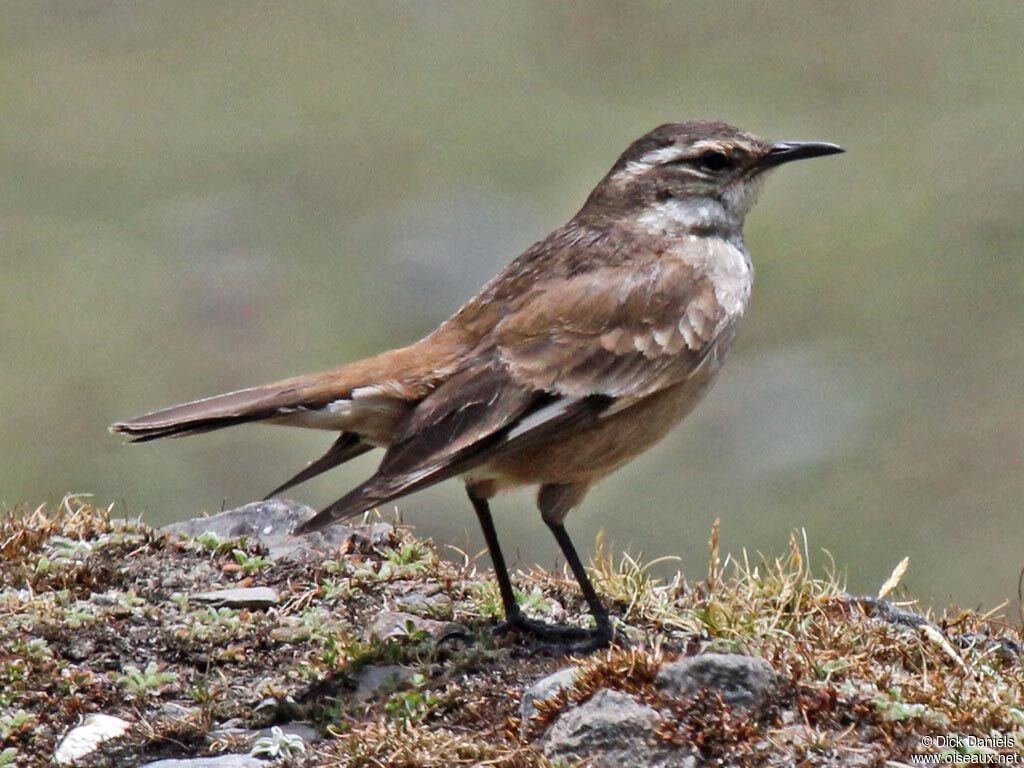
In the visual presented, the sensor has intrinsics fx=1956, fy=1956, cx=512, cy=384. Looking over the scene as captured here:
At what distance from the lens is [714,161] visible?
9.95 metres

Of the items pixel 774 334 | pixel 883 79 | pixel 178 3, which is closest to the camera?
pixel 774 334

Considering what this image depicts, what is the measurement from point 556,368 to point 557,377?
0.05 meters

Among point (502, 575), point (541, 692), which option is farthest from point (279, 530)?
point (541, 692)

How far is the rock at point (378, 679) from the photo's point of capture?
318 inches

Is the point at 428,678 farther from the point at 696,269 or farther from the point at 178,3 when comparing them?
the point at 178,3

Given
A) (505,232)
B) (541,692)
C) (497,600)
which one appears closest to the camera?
(541,692)

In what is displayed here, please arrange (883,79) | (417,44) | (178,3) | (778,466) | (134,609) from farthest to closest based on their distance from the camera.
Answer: (178,3) < (417,44) < (883,79) < (778,466) < (134,609)

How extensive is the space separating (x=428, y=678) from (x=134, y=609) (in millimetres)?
1568

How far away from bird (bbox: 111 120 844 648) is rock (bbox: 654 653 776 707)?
3.72ft

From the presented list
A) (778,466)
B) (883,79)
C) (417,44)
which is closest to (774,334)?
(778,466)

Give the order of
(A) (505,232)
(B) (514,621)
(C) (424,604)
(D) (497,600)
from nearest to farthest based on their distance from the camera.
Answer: (B) (514,621) < (C) (424,604) < (D) (497,600) < (A) (505,232)

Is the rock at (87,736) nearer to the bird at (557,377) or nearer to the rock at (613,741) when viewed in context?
the bird at (557,377)

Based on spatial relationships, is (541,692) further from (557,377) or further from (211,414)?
(211,414)

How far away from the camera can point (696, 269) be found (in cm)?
945
